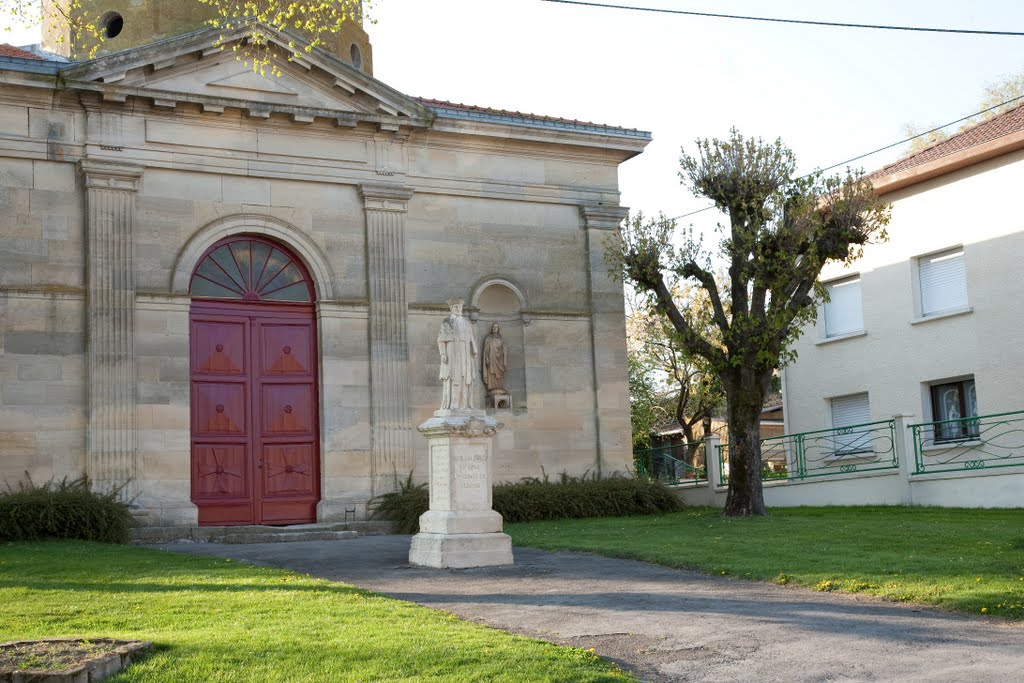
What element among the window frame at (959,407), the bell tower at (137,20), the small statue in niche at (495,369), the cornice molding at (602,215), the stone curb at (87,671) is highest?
the bell tower at (137,20)

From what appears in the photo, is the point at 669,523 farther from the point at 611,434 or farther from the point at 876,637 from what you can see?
the point at 876,637

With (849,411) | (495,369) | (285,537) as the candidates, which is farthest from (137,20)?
(849,411)

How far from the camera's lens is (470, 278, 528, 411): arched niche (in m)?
21.1

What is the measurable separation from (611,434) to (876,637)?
44.0ft

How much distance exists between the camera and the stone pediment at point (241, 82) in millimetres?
18328

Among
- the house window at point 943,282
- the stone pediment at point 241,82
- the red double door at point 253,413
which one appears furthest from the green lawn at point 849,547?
the stone pediment at point 241,82

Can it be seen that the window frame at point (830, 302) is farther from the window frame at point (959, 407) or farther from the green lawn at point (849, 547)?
the green lawn at point (849, 547)

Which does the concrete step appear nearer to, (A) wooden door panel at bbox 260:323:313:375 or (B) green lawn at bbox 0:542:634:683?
(A) wooden door panel at bbox 260:323:313:375

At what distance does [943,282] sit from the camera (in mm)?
24953

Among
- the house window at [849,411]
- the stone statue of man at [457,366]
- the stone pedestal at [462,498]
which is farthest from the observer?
the house window at [849,411]

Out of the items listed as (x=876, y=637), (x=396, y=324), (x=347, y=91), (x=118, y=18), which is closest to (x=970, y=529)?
(x=876, y=637)

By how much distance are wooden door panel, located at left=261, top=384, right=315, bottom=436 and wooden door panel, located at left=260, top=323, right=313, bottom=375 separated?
278 mm

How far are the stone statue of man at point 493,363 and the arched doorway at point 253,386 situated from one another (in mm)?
3172

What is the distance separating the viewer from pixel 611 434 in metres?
21.7
